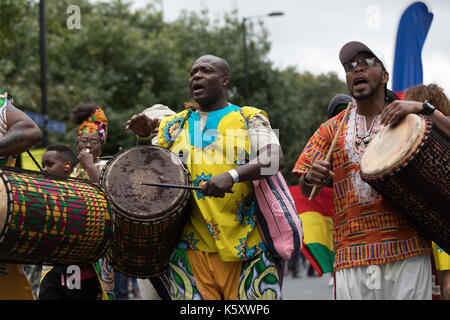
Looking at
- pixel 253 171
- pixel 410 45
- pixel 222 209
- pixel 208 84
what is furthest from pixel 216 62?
pixel 410 45

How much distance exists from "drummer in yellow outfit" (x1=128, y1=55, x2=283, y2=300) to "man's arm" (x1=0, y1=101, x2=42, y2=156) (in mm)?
638

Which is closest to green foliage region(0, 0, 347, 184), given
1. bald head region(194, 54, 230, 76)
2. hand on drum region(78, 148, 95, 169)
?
hand on drum region(78, 148, 95, 169)

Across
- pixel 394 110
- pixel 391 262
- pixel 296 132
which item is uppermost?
pixel 394 110

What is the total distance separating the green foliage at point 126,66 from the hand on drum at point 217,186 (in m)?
11.0

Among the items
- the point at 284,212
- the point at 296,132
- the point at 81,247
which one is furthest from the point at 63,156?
the point at 296,132

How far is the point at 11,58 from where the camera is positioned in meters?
17.3

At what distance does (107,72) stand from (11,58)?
7.32 metres

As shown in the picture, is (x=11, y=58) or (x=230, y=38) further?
(x=230, y=38)

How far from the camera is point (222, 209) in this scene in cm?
434

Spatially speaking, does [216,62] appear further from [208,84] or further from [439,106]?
[439,106]

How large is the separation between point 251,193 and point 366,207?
0.73 meters

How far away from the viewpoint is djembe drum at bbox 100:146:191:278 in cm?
418

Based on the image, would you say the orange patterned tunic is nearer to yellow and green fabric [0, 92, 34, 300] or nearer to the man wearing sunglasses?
the man wearing sunglasses
